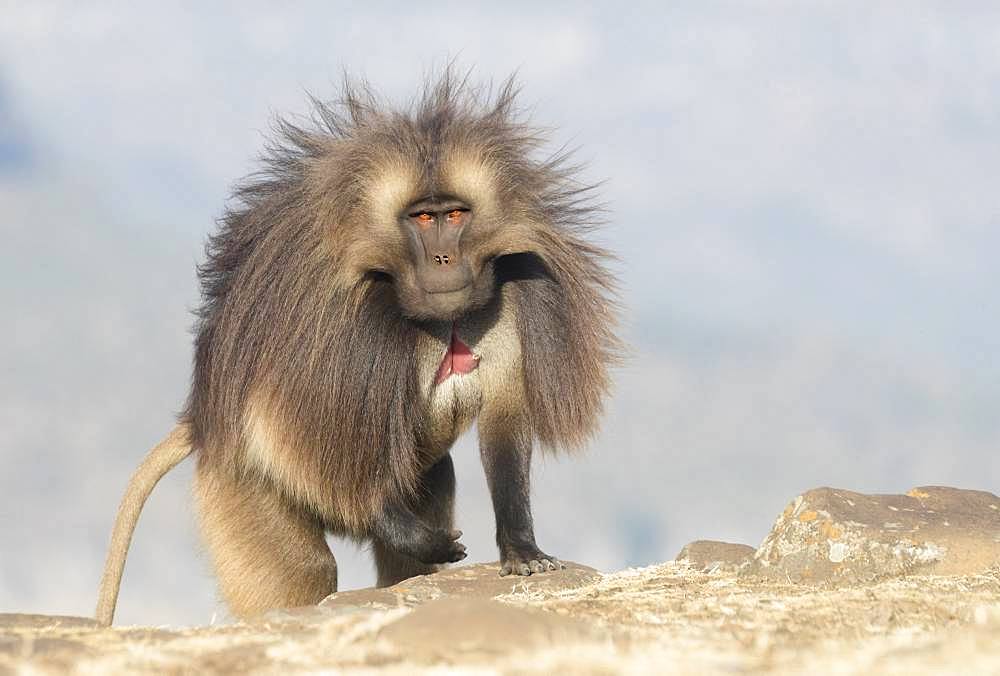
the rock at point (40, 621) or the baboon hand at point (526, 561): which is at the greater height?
the baboon hand at point (526, 561)

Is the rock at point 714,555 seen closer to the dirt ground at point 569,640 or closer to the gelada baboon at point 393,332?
the gelada baboon at point 393,332

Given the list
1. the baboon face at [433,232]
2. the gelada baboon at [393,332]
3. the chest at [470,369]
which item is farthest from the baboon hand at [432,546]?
the baboon face at [433,232]

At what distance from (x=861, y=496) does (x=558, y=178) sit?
7.14 ft

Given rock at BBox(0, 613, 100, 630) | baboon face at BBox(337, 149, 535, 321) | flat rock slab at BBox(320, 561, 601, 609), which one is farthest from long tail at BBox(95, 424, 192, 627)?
baboon face at BBox(337, 149, 535, 321)

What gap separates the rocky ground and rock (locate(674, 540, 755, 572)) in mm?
11

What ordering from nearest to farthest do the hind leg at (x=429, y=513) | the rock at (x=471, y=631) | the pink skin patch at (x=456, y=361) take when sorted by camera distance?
the rock at (x=471, y=631), the pink skin patch at (x=456, y=361), the hind leg at (x=429, y=513)

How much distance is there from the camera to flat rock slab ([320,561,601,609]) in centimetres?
607

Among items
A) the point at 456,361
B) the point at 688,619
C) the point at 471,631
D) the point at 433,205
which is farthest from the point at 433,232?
the point at 471,631

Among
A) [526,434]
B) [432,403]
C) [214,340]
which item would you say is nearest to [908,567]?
[526,434]

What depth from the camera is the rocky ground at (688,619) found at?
11.1 ft

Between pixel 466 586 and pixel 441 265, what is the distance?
148 centimetres

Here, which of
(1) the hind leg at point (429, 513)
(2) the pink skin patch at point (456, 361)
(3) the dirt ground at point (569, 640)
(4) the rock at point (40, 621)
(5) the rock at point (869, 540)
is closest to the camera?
(3) the dirt ground at point (569, 640)

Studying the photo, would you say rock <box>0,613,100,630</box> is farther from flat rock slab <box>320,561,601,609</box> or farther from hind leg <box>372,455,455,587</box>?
hind leg <box>372,455,455,587</box>

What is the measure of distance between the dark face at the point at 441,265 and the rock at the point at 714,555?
1682mm
